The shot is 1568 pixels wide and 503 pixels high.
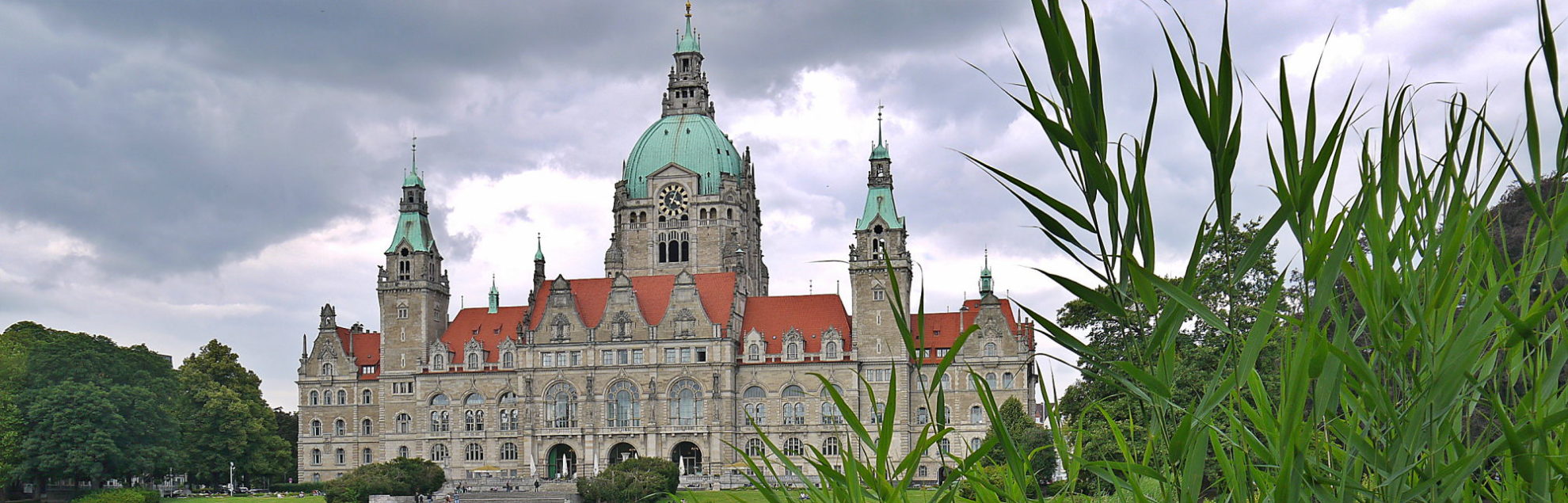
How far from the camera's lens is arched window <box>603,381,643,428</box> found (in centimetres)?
6781

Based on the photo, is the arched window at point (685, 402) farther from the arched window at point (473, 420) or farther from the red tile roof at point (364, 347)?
the red tile roof at point (364, 347)

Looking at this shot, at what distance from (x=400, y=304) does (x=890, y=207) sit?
2690cm

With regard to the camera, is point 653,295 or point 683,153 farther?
point 683,153

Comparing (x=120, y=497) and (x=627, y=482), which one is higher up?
(x=120, y=497)

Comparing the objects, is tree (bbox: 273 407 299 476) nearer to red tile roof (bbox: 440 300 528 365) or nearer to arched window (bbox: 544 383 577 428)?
red tile roof (bbox: 440 300 528 365)

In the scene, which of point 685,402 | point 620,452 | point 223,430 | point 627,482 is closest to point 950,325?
point 685,402

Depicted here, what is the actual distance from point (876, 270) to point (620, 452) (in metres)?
15.8

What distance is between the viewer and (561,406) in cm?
6844

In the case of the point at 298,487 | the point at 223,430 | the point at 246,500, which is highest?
the point at 223,430

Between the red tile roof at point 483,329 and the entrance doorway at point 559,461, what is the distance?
592 centimetres

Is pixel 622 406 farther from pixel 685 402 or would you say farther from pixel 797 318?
pixel 797 318

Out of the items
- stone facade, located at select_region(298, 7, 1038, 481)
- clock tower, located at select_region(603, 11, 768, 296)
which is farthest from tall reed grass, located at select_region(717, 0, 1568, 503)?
clock tower, located at select_region(603, 11, 768, 296)

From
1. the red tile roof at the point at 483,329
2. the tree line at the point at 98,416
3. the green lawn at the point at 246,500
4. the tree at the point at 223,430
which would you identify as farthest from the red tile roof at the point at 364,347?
the green lawn at the point at 246,500

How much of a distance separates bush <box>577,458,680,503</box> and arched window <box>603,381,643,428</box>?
→ 1565 centimetres
